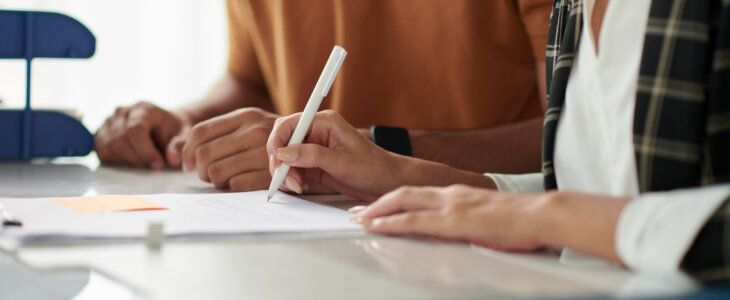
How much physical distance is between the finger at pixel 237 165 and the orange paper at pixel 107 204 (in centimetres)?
21

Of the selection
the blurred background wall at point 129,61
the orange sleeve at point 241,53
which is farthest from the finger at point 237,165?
the blurred background wall at point 129,61

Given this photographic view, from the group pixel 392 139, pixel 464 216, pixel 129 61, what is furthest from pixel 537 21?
pixel 129 61

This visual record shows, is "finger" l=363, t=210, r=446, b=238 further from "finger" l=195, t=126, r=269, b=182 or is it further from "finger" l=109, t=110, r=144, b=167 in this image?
"finger" l=109, t=110, r=144, b=167

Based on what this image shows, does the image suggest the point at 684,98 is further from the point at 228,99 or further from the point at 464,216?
the point at 228,99

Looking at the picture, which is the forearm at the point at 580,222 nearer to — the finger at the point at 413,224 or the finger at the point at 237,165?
the finger at the point at 413,224

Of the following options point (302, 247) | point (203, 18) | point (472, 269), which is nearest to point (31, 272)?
point (302, 247)

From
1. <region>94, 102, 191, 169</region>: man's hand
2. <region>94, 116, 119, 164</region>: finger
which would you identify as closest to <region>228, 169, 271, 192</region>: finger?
<region>94, 102, 191, 169</region>: man's hand

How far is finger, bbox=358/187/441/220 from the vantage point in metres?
0.62

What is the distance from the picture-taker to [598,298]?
390mm

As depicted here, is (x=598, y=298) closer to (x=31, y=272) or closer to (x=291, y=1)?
(x=31, y=272)

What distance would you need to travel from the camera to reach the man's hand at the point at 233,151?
3.30 feet

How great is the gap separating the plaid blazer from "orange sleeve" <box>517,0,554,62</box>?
0.77 m

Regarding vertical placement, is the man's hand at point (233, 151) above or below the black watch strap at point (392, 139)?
below

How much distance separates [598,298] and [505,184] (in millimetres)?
576
